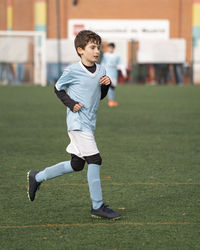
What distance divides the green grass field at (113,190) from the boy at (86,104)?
0.32 m

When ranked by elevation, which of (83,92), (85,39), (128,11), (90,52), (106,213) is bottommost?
(106,213)

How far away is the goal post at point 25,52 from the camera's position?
35938mm

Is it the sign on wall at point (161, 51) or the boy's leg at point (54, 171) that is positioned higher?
the boy's leg at point (54, 171)

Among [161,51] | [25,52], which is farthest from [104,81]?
[161,51]

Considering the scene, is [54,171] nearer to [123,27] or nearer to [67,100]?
[67,100]

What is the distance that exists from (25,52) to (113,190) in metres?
29.2

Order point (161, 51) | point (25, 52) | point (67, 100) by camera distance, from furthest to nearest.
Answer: point (161, 51) → point (25, 52) → point (67, 100)

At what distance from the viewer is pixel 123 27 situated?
4359cm

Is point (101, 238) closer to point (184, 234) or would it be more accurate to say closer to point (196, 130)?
point (184, 234)

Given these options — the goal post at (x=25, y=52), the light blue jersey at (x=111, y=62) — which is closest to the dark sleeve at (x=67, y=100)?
the light blue jersey at (x=111, y=62)

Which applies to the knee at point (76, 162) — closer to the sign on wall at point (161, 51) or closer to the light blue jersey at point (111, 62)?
the light blue jersey at point (111, 62)

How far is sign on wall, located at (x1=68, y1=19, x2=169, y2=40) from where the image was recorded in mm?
43344

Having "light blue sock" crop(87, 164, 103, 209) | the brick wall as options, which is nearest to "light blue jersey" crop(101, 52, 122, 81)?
"light blue sock" crop(87, 164, 103, 209)

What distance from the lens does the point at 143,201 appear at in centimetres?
706
